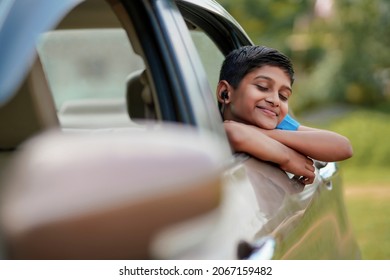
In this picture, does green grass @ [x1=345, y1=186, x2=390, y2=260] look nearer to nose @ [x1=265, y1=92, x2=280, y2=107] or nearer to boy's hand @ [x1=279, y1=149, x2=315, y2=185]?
boy's hand @ [x1=279, y1=149, x2=315, y2=185]

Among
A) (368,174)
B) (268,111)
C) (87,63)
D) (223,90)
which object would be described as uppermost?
(368,174)

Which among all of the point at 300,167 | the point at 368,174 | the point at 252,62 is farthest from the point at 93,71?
the point at 368,174

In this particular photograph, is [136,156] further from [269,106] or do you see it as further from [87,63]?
[87,63]

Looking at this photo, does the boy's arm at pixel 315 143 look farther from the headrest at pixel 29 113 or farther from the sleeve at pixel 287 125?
the headrest at pixel 29 113

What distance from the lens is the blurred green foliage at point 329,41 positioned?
5.71 meters

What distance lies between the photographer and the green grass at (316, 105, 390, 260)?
6047 mm

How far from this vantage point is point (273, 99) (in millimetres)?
2154

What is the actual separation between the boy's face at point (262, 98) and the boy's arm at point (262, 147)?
6 cm

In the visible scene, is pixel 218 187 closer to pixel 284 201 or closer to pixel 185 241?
pixel 185 241

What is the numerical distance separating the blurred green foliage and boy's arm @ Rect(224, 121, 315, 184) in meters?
3.11

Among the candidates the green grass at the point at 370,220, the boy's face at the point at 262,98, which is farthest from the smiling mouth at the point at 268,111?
the green grass at the point at 370,220

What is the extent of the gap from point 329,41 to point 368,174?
163 cm
